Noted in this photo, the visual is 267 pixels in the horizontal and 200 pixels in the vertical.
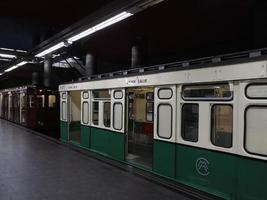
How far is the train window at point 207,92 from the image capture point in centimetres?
493

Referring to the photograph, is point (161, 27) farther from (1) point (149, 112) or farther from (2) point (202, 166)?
(2) point (202, 166)

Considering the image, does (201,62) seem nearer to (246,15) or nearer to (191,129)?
(191,129)

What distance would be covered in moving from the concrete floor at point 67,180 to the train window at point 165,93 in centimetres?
176

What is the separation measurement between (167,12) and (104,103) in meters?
3.04

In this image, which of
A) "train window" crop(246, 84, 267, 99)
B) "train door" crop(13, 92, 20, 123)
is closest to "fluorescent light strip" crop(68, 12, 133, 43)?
"train window" crop(246, 84, 267, 99)

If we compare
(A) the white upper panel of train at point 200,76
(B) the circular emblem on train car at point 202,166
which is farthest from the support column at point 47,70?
(B) the circular emblem on train car at point 202,166

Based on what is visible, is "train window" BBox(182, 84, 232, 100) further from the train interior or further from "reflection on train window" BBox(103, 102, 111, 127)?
the train interior

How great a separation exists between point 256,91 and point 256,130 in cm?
56

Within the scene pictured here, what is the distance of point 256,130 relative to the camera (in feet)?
14.4

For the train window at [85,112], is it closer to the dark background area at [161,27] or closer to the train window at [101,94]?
the train window at [101,94]

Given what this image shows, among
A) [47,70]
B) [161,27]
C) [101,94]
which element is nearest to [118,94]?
[101,94]

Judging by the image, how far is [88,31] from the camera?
7.24m

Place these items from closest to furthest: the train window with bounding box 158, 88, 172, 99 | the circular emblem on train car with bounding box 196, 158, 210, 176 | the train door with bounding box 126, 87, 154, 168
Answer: the circular emblem on train car with bounding box 196, 158, 210, 176
the train window with bounding box 158, 88, 172, 99
the train door with bounding box 126, 87, 154, 168

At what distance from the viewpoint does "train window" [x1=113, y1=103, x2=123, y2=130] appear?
7.78 m
